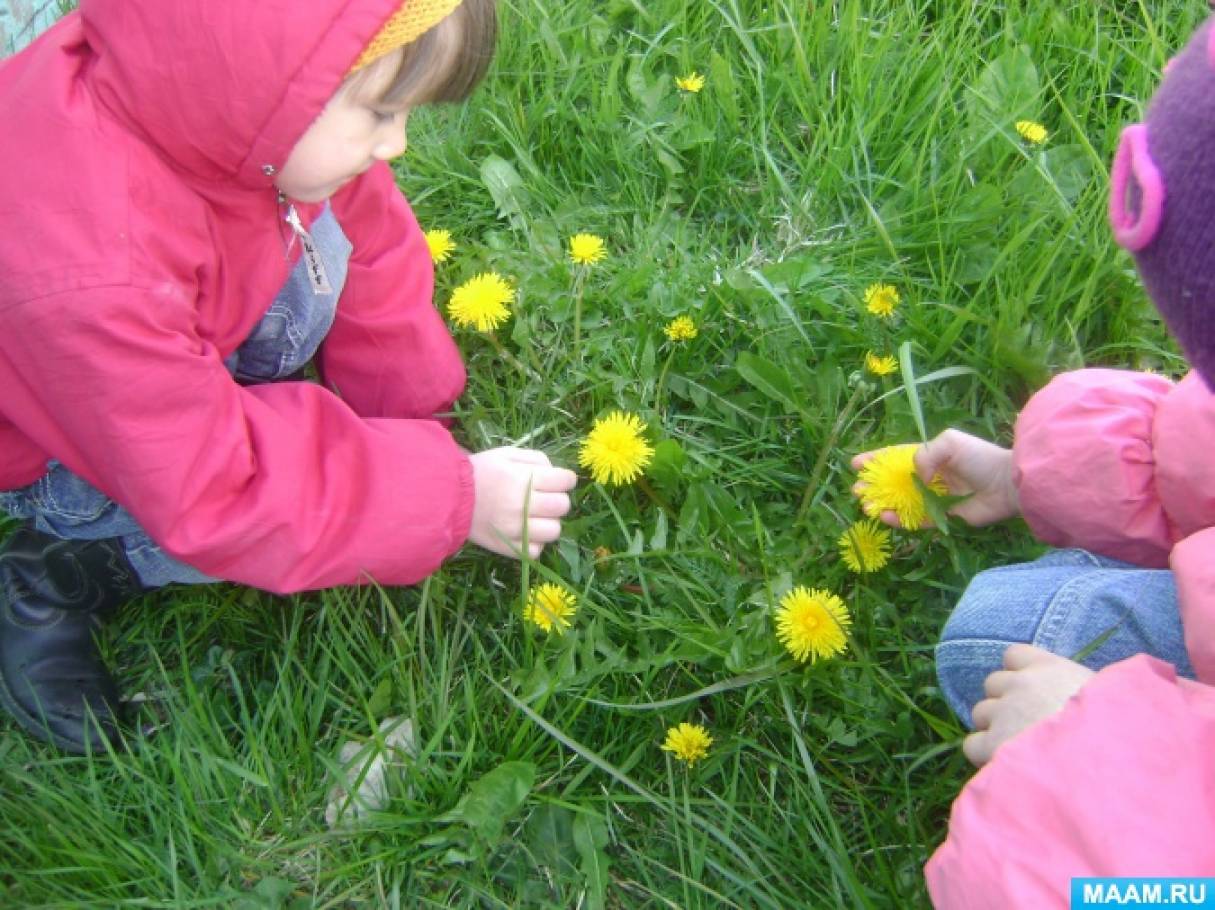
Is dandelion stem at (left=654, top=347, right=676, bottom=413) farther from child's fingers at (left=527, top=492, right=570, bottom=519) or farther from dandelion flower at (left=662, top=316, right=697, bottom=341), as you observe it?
child's fingers at (left=527, top=492, right=570, bottom=519)

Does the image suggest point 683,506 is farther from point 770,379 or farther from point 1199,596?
point 1199,596

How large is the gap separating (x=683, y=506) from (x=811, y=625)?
28 cm

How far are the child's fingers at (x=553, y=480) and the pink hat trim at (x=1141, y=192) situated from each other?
823 mm

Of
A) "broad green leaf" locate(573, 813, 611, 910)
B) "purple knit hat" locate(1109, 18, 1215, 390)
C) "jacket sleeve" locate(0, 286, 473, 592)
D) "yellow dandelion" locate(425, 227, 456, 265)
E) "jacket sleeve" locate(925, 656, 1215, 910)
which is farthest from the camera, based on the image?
"yellow dandelion" locate(425, 227, 456, 265)

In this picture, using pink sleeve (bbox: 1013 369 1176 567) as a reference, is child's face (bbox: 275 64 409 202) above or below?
above

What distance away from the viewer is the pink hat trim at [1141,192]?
2.73ft

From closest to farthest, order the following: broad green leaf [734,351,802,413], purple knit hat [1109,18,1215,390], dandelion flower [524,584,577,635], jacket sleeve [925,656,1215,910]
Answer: purple knit hat [1109,18,1215,390] → jacket sleeve [925,656,1215,910] → dandelion flower [524,584,577,635] → broad green leaf [734,351,802,413]

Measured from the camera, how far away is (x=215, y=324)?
134cm

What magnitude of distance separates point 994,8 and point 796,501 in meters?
1.13

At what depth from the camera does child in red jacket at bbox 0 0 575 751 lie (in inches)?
42.1

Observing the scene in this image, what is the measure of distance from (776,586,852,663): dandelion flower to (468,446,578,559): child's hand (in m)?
0.33

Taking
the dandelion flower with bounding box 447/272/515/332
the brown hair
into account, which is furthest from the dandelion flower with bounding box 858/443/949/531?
the brown hair

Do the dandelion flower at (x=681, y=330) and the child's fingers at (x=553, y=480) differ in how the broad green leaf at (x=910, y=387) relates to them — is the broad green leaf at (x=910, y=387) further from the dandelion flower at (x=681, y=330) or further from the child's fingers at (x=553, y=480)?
the child's fingers at (x=553, y=480)

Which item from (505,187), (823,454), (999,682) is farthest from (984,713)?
(505,187)
